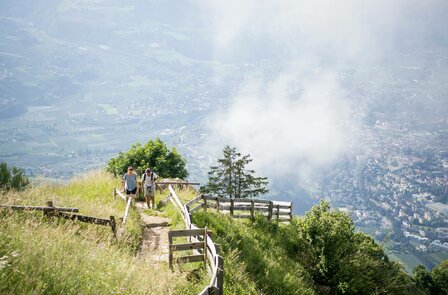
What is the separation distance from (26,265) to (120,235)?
648 cm

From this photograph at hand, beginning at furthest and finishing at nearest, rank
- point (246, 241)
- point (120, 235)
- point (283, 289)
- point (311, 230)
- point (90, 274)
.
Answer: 1. point (311, 230)
2. point (246, 241)
3. point (283, 289)
4. point (120, 235)
5. point (90, 274)

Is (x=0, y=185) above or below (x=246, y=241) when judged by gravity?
above

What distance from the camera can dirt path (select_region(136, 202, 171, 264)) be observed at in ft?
39.9

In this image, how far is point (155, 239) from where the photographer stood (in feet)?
47.2

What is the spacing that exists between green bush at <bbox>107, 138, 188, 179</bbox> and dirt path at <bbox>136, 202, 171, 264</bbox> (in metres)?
19.6

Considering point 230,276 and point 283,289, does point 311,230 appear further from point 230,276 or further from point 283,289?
point 230,276

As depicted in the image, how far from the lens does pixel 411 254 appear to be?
562 feet

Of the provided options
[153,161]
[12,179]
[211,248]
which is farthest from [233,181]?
[211,248]

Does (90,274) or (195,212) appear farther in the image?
(195,212)

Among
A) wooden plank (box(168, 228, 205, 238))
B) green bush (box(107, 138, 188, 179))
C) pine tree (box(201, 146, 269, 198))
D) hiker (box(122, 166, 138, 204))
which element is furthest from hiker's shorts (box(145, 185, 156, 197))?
pine tree (box(201, 146, 269, 198))

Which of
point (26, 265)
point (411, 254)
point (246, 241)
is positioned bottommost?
point (411, 254)

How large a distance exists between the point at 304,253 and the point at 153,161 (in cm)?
2299

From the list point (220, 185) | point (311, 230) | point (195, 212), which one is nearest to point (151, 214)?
point (195, 212)

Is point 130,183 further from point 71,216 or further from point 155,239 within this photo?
point 71,216
